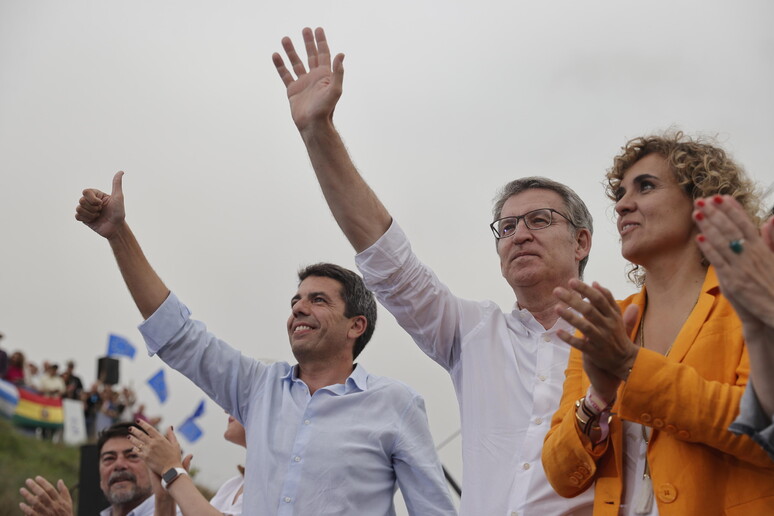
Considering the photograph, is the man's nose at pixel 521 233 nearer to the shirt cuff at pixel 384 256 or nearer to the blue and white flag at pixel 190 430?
the shirt cuff at pixel 384 256

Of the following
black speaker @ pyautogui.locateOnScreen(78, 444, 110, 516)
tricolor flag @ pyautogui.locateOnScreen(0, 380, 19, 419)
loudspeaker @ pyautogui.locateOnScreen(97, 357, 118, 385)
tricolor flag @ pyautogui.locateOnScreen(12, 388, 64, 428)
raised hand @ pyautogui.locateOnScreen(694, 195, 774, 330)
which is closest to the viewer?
raised hand @ pyautogui.locateOnScreen(694, 195, 774, 330)

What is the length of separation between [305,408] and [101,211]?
1.29 m

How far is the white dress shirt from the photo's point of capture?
3023 mm

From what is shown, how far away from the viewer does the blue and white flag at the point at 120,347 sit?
1416 cm

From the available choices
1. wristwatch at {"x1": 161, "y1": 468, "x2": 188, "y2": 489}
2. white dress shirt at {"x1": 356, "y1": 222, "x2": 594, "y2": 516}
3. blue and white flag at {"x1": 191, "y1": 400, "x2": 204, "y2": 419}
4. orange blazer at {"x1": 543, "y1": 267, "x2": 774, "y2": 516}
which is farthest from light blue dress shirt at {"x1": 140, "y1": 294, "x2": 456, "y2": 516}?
blue and white flag at {"x1": 191, "y1": 400, "x2": 204, "y2": 419}

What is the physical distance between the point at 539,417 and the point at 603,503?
61 centimetres

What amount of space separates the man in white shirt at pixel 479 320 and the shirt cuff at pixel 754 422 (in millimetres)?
817

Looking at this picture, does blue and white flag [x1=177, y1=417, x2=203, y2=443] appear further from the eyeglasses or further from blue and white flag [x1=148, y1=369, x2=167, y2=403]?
the eyeglasses

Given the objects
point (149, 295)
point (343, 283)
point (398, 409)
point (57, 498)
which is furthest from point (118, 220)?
point (57, 498)

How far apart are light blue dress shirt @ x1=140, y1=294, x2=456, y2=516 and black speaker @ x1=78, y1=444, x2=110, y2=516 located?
101 inches

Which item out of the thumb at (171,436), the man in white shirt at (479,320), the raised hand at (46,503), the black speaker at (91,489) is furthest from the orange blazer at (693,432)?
the black speaker at (91,489)

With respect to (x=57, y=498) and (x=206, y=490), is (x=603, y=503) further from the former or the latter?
(x=206, y=490)

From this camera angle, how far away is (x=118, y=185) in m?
4.16

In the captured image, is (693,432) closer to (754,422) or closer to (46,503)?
(754,422)
